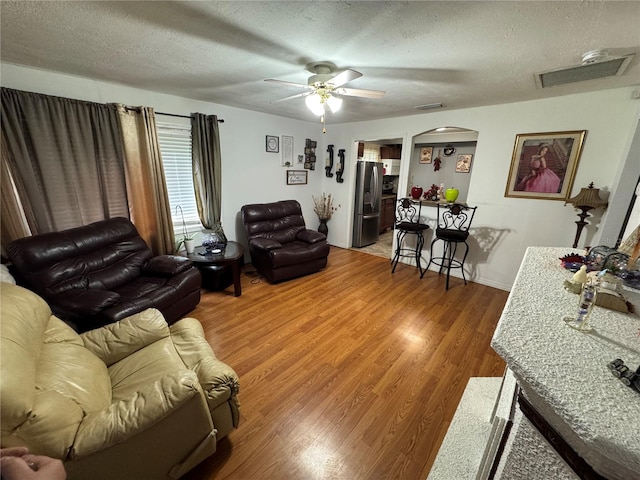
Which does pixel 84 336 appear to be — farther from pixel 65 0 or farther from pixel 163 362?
pixel 65 0

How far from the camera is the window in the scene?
10.4 ft

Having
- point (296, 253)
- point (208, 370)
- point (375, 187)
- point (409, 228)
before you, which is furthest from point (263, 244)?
point (375, 187)

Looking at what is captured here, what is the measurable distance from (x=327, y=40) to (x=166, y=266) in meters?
2.46

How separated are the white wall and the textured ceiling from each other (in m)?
0.21

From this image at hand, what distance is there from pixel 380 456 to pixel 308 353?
2.98ft

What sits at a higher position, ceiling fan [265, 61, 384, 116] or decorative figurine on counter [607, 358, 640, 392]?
ceiling fan [265, 61, 384, 116]

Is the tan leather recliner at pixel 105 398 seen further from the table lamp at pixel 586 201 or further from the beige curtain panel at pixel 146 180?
the table lamp at pixel 586 201

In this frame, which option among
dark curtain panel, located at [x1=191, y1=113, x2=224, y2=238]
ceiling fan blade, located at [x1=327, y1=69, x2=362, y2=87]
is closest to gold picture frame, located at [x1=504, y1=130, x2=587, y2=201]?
ceiling fan blade, located at [x1=327, y1=69, x2=362, y2=87]

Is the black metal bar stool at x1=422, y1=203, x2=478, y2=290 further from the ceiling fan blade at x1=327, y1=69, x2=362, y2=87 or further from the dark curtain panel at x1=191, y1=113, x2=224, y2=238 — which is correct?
the dark curtain panel at x1=191, y1=113, x2=224, y2=238

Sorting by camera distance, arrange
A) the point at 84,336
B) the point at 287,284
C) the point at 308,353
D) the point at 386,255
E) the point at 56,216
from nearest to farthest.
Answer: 1. the point at 84,336
2. the point at 308,353
3. the point at 56,216
4. the point at 287,284
5. the point at 386,255

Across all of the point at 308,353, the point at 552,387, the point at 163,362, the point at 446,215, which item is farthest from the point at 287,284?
the point at 552,387

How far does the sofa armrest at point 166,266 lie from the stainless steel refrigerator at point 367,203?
320 centimetres

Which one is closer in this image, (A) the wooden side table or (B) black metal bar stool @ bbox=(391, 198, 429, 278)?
(A) the wooden side table

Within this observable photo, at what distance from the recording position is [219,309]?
9.20 feet
